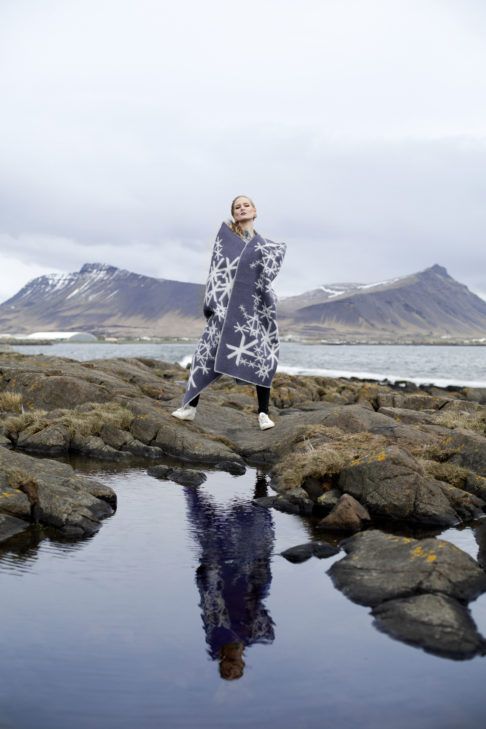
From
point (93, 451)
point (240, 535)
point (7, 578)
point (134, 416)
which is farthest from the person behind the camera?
point (134, 416)

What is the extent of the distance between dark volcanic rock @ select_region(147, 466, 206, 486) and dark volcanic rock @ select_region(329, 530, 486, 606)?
3.39 m

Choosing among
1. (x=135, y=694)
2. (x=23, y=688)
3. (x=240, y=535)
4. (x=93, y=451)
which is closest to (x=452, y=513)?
(x=240, y=535)

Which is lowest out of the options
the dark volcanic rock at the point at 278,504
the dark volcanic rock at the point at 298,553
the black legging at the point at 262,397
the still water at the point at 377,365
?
the still water at the point at 377,365

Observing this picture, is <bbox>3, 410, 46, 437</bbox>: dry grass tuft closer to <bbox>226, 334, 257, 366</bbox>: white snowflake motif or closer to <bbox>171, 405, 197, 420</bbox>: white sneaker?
<bbox>171, 405, 197, 420</bbox>: white sneaker

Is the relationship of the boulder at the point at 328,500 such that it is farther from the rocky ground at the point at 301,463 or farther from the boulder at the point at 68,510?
the boulder at the point at 68,510

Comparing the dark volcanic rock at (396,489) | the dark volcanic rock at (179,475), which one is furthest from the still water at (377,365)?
the dark volcanic rock at (396,489)

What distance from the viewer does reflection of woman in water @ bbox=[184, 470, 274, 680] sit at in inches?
143

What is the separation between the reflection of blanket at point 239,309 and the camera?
9562 millimetres

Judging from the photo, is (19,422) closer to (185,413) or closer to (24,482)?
(185,413)

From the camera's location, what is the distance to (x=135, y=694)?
304 cm

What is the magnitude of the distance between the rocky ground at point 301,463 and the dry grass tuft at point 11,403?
0.02 meters

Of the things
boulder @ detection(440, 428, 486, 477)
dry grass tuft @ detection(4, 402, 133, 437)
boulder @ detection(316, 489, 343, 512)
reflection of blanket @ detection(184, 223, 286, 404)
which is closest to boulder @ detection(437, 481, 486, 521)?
boulder @ detection(440, 428, 486, 477)

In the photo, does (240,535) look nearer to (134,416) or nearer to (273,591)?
(273,591)

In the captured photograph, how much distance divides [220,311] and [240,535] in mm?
4704
